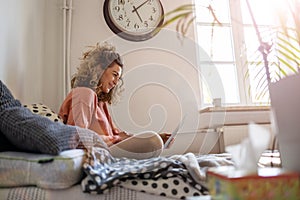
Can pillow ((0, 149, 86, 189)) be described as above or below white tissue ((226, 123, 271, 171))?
below

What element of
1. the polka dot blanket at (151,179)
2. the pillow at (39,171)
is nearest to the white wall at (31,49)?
the pillow at (39,171)

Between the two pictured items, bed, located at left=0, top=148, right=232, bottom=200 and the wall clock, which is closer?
bed, located at left=0, top=148, right=232, bottom=200

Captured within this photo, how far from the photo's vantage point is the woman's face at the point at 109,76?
1544mm

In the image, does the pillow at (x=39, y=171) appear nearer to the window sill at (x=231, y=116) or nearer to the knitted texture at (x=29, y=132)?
the knitted texture at (x=29, y=132)

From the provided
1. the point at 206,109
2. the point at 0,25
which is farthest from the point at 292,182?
the point at 206,109

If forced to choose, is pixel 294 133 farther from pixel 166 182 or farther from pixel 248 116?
pixel 248 116

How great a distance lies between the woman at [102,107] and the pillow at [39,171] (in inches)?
19.0

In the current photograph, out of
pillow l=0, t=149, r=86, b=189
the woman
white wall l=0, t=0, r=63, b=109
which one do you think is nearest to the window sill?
the woman

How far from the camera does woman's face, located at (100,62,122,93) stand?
1544 mm

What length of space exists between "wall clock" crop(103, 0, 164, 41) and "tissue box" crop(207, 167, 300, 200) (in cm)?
181

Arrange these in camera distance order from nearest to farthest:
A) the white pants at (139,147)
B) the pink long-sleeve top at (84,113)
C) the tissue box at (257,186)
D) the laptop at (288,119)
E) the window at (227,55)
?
the tissue box at (257,186), the laptop at (288,119), the white pants at (139,147), the pink long-sleeve top at (84,113), the window at (227,55)

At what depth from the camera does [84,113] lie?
1241mm

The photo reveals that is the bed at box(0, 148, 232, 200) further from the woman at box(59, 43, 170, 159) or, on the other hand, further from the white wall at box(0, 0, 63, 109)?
the white wall at box(0, 0, 63, 109)

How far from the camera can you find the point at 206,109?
2.04 m
